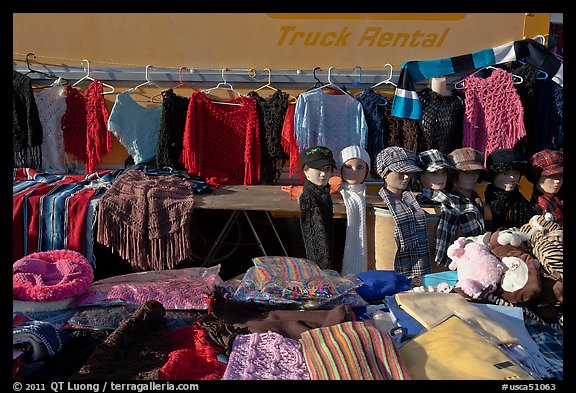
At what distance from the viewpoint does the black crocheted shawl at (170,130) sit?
13.2ft

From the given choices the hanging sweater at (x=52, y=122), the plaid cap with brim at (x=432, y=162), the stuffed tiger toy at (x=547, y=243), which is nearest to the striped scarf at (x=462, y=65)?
the plaid cap with brim at (x=432, y=162)

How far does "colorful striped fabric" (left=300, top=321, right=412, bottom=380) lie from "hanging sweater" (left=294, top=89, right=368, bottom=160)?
2.38 metres

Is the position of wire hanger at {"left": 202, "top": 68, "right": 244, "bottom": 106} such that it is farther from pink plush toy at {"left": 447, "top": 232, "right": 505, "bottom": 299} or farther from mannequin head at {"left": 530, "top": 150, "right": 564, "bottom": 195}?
pink plush toy at {"left": 447, "top": 232, "right": 505, "bottom": 299}

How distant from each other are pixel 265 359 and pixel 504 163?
246cm

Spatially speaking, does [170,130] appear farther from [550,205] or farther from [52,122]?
[550,205]

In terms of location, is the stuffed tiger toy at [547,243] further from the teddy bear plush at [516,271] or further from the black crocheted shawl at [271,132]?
the black crocheted shawl at [271,132]

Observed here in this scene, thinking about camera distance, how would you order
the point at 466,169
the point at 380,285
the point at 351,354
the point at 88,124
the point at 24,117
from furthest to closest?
the point at 88,124 → the point at 24,117 → the point at 466,169 → the point at 380,285 → the point at 351,354

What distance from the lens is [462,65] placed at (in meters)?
3.98

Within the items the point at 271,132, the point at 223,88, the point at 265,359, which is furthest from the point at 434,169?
the point at 265,359

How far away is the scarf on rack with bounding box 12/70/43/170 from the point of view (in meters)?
4.05

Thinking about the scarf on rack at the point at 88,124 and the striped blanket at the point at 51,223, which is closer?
the striped blanket at the point at 51,223

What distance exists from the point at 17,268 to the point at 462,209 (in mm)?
2655

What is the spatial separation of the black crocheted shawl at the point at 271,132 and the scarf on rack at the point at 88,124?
49.7 inches

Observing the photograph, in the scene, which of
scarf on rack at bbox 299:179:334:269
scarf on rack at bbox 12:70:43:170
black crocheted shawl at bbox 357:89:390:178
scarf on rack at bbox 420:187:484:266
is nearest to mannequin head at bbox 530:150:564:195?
scarf on rack at bbox 420:187:484:266
